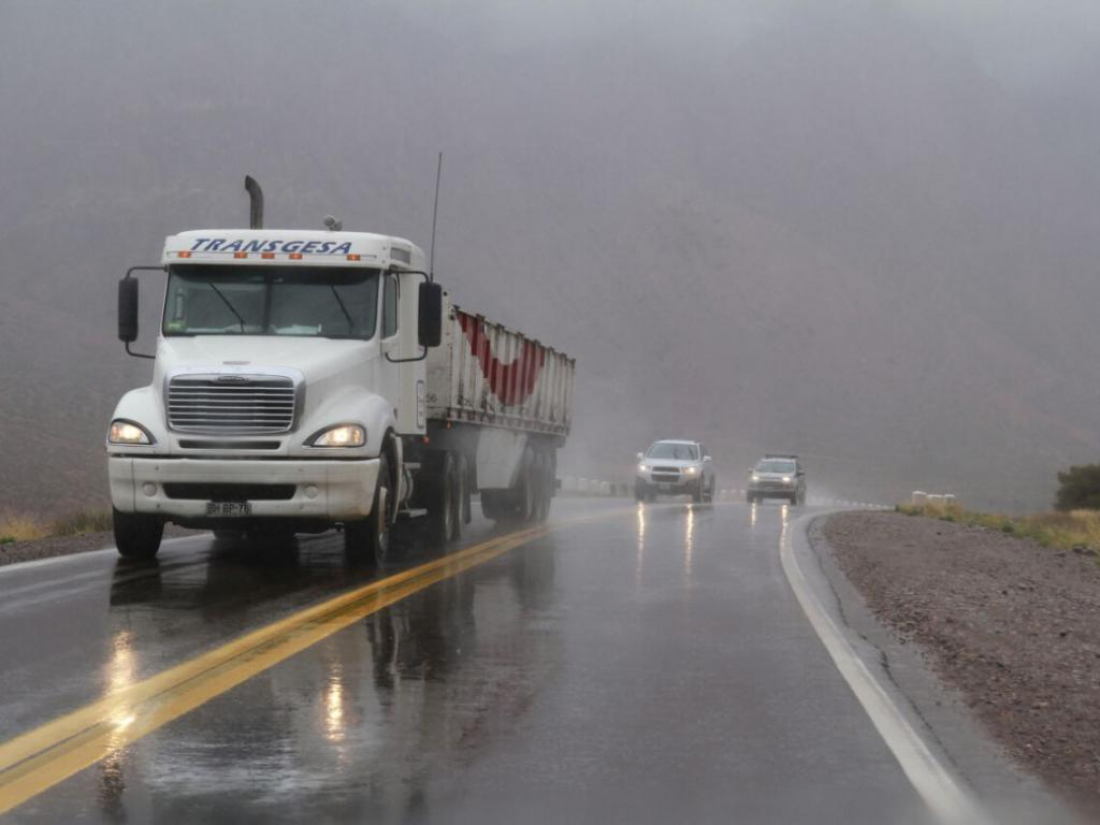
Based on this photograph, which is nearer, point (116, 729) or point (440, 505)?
point (116, 729)

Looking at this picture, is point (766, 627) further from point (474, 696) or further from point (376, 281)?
point (376, 281)

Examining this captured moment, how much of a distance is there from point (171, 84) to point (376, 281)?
470 feet

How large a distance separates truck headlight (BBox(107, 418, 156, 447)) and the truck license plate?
0.81m

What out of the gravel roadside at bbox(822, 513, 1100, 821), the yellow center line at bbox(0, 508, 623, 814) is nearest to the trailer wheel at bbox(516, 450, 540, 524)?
the gravel roadside at bbox(822, 513, 1100, 821)

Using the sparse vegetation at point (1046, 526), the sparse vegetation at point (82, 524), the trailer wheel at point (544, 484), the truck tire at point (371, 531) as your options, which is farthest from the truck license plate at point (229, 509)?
the sparse vegetation at point (1046, 526)

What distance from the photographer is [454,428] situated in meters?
21.1

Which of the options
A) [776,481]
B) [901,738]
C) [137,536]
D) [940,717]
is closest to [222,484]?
[137,536]

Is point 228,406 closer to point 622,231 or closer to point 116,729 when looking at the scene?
point 116,729

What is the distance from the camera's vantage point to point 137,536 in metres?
16.3

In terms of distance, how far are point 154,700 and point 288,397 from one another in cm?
695

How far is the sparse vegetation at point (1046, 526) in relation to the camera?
25.2 meters

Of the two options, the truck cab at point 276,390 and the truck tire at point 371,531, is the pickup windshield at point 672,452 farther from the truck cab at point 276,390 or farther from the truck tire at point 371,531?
the truck tire at point 371,531

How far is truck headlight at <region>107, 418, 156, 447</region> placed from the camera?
15156 mm

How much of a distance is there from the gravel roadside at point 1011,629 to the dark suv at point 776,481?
963 inches
